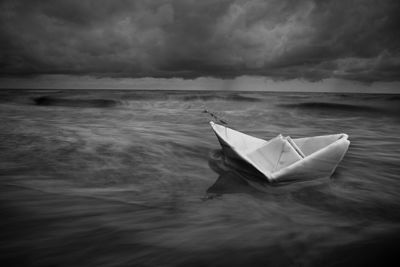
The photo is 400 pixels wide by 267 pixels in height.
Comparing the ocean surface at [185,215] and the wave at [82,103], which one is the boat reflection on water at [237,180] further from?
the wave at [82,103]

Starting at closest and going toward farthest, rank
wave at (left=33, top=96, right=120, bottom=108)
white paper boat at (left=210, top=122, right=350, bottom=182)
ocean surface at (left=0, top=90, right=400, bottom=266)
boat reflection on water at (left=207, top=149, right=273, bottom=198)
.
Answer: ocean surface at (left=0, top=90, right=400, bottom=266)
white paper boat at (left=210, top=122, right=350, bottom=182)
boat reflection on water at (left=207, top=149, right=273, bottom=198)
wave at (left=33, top=96, right=120, bottom=108)

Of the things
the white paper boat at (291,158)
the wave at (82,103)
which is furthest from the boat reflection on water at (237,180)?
the wave at (82,103)

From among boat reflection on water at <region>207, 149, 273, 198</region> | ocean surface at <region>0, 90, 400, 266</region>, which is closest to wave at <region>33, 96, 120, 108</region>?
ocean surface at <region>0, 90, 400, 266</region>

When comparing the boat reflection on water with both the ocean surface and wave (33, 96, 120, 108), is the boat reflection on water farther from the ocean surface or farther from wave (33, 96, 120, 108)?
wave (33, 96, 120, 108)

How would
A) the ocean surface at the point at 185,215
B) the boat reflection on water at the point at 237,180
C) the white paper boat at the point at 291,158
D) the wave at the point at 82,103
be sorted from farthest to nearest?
the wave at the point at 82,103 < the boat reflection on water at the point at 237,180 < the white paper boat at the point at 291,158 < the ocean surface at the point at 185,215

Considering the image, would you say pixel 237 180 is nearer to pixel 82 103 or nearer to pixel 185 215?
pixel 185 215

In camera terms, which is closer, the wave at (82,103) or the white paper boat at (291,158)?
the white paper boat at (291,158)

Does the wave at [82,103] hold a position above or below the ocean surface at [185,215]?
above

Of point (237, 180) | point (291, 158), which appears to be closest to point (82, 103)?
point (237, 180)

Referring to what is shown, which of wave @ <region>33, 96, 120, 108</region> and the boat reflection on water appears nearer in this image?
the boat reflection on water

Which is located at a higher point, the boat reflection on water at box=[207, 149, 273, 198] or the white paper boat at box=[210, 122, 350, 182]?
the white paper boat at box=[210, 122, 350, 182]

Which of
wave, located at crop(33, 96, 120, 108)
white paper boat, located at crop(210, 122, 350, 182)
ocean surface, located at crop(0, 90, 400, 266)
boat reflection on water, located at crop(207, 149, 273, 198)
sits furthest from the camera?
wave, located at crop(33, 96, 120, 108)

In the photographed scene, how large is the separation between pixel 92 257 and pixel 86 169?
306 cm

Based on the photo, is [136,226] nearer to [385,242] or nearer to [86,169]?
[86,169]
